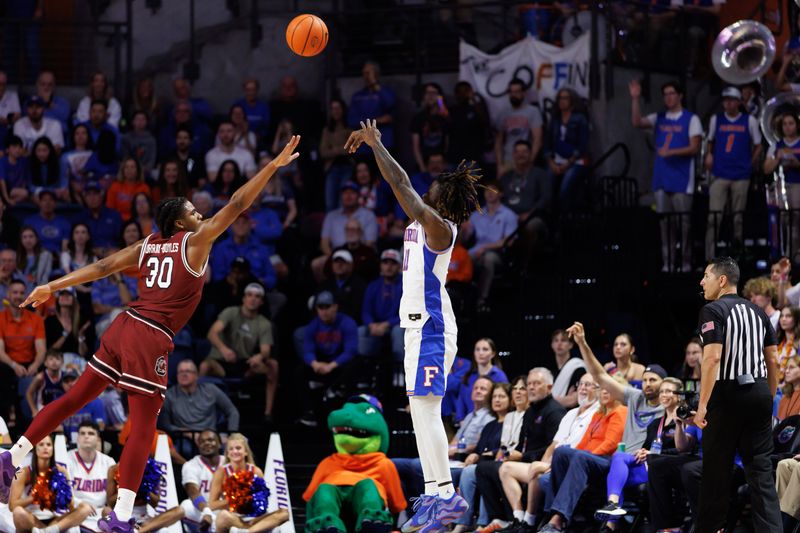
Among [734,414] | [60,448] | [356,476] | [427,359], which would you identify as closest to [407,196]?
[427,359]

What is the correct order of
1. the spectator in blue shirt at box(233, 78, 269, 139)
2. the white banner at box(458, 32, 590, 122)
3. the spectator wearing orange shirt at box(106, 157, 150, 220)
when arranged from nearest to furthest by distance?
1. the spectator wearing orange shirt at box(106, 157, 150, 220)
2. the white banner at box(458, 32, 590, 122)
3. the spectator in blue shirt at box(233, 78, 269, 139)

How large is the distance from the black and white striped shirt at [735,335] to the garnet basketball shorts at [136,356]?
373 cm

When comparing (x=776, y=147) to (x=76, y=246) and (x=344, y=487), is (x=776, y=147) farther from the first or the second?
(x=76, y=246)

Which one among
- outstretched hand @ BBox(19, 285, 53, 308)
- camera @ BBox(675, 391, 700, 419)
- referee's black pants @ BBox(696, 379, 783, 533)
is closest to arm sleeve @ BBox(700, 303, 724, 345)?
referee's black pants @ BBox(696, 379, 783, 533)

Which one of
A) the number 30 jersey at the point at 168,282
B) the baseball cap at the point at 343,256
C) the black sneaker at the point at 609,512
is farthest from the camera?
the baseball cap at the point at 343,256

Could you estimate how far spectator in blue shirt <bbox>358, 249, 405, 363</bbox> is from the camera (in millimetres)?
16297

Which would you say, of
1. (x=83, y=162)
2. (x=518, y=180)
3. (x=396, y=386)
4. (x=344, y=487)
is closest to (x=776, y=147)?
(x=518, y=180)

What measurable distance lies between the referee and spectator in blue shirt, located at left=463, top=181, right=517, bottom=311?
6.84 m

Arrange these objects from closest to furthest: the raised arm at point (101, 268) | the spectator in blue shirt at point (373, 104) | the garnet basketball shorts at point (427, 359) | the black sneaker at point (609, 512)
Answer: the garnet basketball shorts at point (427, 359), the raised arm at point (101, 268), the black sneaker at point (609, 512), the spectator in blue shirt at point (373, 104)

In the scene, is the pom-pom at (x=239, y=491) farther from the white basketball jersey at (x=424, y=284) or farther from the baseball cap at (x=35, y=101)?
the baseball cap at (x=35, y=101)

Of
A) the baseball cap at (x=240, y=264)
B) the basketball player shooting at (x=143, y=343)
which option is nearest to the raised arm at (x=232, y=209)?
the basketball player shooting at (x=143, y=343)

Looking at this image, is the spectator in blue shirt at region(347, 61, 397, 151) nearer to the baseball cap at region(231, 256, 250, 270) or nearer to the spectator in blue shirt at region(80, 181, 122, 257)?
the baseball cap at region(231, 256, 250, 270)

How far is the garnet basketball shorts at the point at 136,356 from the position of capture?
368 inches

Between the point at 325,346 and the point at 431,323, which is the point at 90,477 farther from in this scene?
the point at 431,323
